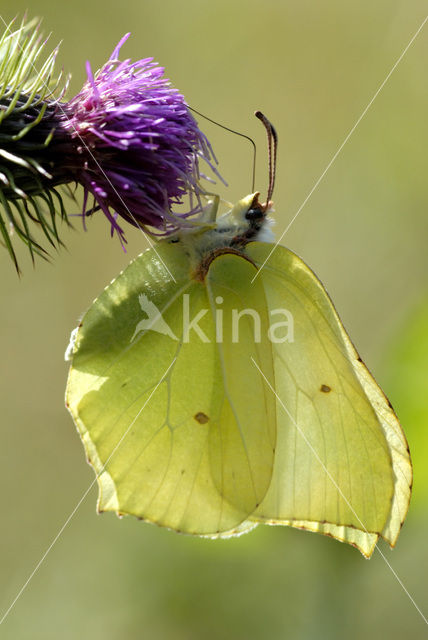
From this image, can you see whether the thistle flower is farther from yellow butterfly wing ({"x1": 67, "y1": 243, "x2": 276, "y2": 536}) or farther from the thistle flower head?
yellow butterfly wing ({"x1": 67, "y1": 243, "x2": 276, "y2": 536})

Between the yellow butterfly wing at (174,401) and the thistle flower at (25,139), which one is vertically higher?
A: the thistle flower at (25,139)

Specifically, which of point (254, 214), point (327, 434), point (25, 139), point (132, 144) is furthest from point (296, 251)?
point (25, 139)

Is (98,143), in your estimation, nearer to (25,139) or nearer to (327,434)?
(25,139)

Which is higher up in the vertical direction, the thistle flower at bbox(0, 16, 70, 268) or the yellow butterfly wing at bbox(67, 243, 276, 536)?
the thistle flower at bbox(0, 16, 70, 268)

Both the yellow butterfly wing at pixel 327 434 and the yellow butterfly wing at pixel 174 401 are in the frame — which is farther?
the yellow butterfly wing at pixel 327 434

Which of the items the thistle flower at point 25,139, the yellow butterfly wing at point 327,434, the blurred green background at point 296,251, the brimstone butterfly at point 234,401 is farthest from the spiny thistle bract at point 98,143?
the blurred green background at point 296,251

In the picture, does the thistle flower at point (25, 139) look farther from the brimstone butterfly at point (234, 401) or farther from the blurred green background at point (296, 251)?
the blurred green background at point (296, 251)

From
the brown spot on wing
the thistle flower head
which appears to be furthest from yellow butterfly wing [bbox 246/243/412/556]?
the thistle flower head

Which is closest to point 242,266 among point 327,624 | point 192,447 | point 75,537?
point 192,447

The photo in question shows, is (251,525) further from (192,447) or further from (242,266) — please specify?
(242,266)
